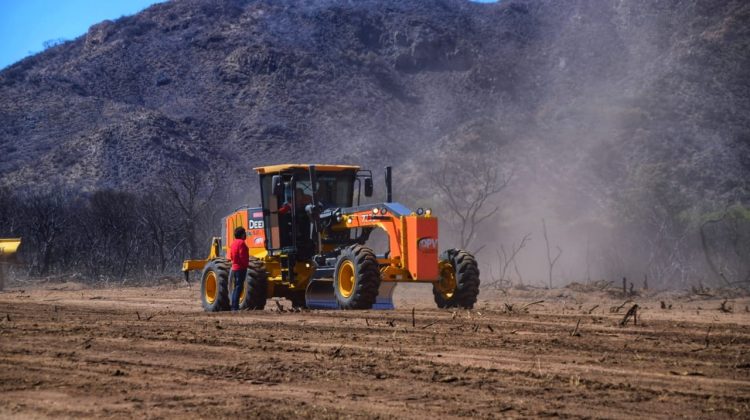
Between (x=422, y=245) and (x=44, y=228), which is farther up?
(x=44, y=228)

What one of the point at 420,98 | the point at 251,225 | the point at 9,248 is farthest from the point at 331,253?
the point at 420,98

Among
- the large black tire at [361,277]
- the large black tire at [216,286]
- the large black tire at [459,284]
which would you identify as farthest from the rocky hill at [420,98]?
the large black tire at [361,277]

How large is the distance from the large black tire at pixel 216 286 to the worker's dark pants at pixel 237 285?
0.34 metres

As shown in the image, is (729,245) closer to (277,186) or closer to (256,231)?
(256,231)

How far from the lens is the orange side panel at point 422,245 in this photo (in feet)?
57.4

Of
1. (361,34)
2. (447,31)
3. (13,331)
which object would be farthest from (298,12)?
(13,331)

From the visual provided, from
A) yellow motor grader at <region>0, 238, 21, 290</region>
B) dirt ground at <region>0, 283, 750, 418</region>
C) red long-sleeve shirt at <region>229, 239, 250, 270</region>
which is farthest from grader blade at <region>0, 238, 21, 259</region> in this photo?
dirt ground at <region>0, 283, 750, 418</region>

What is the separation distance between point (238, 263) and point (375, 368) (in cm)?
953

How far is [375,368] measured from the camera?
9.48 meters

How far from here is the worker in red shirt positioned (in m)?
18.5

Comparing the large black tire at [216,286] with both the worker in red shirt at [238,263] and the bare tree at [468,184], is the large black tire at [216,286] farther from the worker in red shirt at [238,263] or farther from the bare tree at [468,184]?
the bare tree at [468,184]

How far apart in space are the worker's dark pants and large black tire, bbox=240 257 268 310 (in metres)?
0.09

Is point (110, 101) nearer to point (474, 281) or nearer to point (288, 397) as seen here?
point (474, 281)

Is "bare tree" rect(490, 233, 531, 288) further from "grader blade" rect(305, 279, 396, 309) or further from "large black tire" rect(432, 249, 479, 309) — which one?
"grader blade" rect(305, 279, 396, 309)
